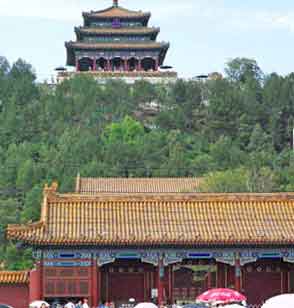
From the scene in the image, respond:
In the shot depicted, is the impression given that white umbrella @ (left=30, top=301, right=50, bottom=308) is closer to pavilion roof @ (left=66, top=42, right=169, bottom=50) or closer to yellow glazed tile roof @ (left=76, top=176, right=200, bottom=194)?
yellow glazed tile roof @ (left=76, top=176, right=200, bottom=194)

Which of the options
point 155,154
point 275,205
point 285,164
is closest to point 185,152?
point 155,154

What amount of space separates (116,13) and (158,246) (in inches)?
2155

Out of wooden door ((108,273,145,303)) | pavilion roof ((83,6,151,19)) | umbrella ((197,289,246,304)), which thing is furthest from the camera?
pavilion roof ((83,6,151,19))

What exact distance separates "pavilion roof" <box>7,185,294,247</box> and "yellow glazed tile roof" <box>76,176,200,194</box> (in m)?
21.1

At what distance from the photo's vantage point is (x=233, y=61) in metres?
80.8

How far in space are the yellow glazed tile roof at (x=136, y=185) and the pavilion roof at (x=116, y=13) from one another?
99.5 ft

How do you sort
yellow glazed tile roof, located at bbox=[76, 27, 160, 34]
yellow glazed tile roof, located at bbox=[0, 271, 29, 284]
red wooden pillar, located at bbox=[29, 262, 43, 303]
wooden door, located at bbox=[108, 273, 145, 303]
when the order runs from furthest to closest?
yellow glazed tile roof, located at bbox=[76, 27, 160, 34], wooden door, located at bbox=[108, 273, 145, 303], yellow glazed tile roof, located at bbox=[0, 271, 29, 284], red wooden pillar, located at bbox=[29, 262, 43, 303]

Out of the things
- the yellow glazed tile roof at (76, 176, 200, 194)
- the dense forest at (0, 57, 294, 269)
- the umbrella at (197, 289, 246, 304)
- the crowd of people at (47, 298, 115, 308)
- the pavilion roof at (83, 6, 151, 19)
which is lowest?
the crowd of people at (47, 298, 115, 308)

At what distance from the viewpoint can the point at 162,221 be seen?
27.7 m

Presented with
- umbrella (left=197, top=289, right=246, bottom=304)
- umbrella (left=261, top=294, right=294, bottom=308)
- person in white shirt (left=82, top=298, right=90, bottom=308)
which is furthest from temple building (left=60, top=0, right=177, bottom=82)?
umbrella (left=261, top=294, right=294, bottom=308)

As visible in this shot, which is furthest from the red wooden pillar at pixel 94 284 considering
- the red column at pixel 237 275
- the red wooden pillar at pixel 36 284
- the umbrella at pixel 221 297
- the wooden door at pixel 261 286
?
the wooden door at pixel 261 286

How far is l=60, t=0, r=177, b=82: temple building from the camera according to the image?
7600 cm

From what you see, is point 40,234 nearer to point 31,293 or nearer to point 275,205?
point 31,293

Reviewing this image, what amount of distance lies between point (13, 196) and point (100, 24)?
27.7 metres
